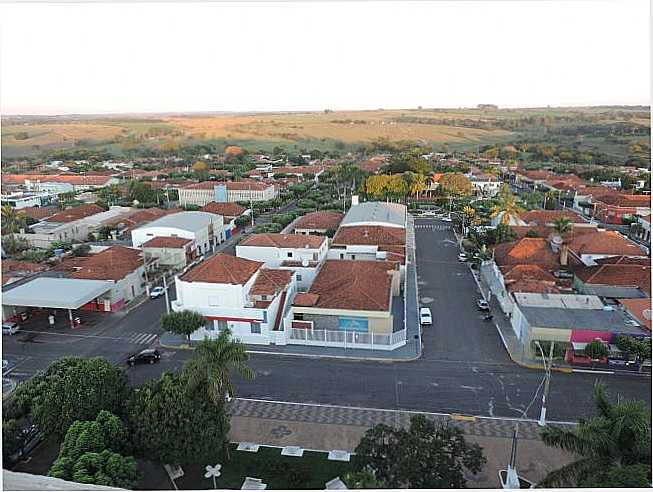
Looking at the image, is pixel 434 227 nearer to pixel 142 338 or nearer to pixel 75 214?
pixel 142 338

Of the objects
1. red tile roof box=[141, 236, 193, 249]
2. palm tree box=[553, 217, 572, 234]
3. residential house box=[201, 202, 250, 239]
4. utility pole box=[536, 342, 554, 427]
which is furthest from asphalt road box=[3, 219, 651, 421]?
residential house box=[201, 202, 250, 239]

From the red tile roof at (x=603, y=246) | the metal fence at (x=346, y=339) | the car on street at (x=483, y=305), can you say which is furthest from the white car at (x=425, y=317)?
the red tile roof at (x=603, y=246)

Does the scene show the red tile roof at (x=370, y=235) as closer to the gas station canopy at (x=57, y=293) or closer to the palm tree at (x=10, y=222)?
the gas station canopy at (x=57, y=293)

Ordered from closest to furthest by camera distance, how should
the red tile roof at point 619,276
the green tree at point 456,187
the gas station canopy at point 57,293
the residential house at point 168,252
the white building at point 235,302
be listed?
the white building at point 235,302 → the gas station canopy at point 57,293 → the red tile roof at point 619,276 → the residential house at point 168,252 → the green tree at point 456,187

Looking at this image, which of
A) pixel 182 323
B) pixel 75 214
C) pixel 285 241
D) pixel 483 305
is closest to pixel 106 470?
pixel 182 323

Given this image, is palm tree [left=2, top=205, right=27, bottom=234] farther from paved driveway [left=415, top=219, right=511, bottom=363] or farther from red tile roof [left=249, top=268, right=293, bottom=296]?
paved driveway [left=415, top=219, right=511, bottom=363]

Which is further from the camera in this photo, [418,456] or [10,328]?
[10,328]

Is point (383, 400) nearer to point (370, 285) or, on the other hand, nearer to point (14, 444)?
point (370, 285)
